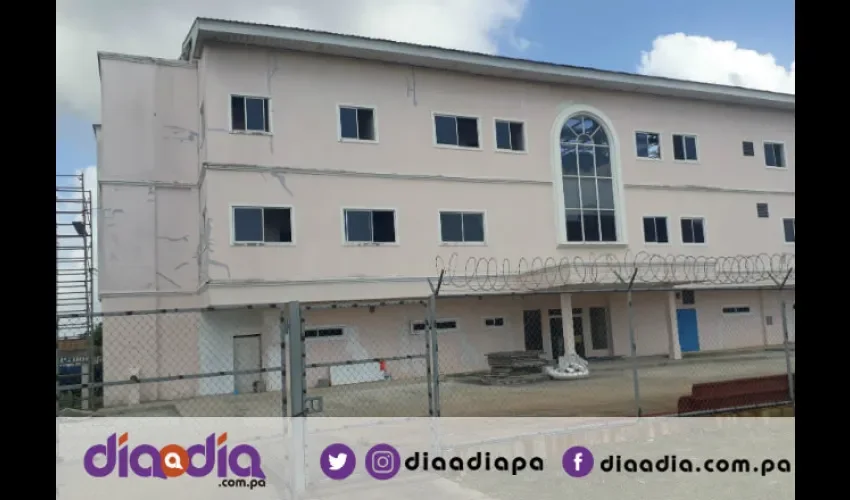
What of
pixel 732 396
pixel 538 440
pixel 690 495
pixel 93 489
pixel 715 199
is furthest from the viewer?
pixel 715 199

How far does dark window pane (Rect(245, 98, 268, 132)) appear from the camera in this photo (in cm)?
1980

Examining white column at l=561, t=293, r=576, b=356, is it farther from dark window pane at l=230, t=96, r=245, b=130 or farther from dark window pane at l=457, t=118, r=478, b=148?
dark window pane at l=230, t=96, r=245, b=130

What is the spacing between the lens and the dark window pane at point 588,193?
24453 millimetres

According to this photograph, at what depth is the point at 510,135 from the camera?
23297 mm

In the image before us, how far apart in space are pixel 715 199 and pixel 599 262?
7.21m

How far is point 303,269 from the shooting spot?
19.8m

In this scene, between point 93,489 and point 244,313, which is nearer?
point 93,489

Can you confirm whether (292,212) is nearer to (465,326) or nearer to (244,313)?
(244,313)

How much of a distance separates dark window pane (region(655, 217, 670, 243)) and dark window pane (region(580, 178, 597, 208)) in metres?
2.92

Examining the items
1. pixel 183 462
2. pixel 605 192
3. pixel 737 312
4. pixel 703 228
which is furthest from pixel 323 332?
pixel 737 312

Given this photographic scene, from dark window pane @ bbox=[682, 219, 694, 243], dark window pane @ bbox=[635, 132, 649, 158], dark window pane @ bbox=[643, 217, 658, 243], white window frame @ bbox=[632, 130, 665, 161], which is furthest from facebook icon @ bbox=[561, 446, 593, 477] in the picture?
dark window pane @ bbox=[682, 219, 694, 243]

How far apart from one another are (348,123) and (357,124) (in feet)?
0.99

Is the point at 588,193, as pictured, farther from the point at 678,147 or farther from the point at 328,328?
the point at 328,328
